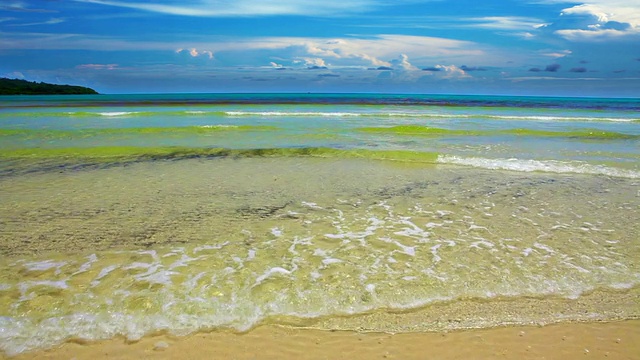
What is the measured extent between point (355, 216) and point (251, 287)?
293 cm

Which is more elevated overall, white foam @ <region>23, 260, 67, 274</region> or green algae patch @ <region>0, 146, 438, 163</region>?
green algae patch @ <region>0, 146, 438, 163</region>

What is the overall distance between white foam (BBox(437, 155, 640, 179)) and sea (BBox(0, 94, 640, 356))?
0.13 m

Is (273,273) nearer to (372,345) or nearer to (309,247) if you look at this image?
(309,247)

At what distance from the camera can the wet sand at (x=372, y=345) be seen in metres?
3.42

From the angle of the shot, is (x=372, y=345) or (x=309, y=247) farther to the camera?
(x=309, y=247)

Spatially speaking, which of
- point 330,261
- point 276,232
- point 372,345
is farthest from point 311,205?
point 372,345

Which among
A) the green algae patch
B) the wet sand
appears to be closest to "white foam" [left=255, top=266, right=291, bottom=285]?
the wet sand

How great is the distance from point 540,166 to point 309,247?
8800 millimetres

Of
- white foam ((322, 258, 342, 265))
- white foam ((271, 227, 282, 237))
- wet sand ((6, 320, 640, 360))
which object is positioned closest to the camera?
wet sand ((6, 320, 640, 360))

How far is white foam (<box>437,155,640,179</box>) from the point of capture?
1102cm

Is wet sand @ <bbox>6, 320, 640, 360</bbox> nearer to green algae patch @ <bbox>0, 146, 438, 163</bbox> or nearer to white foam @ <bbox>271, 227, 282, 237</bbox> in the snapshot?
white foam @ <bbox>271, 227, 282, 237</bbox>

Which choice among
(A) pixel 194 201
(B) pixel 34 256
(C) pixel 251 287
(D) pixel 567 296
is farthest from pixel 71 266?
(D) pixel 567 296

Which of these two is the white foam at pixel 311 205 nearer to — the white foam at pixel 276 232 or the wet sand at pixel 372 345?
the white foam at pixel 276 232

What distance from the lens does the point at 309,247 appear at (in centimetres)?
568
